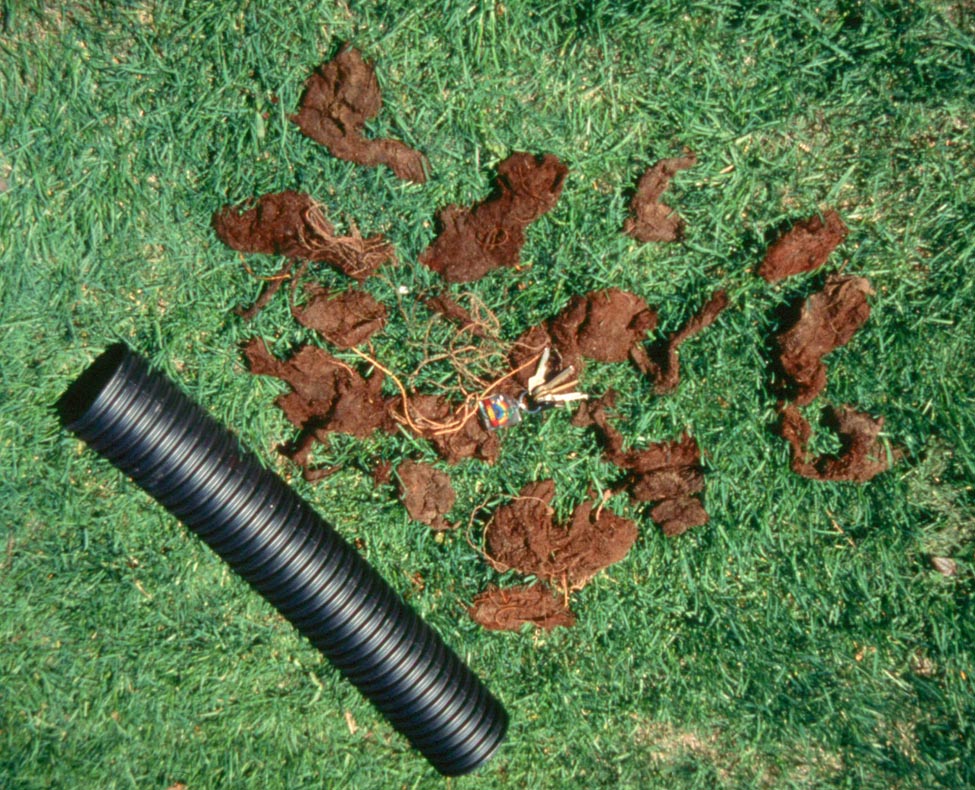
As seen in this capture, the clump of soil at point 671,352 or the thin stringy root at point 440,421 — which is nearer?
the clump of soil at point 671,352

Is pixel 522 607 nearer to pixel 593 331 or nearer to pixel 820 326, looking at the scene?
pixel 593 331

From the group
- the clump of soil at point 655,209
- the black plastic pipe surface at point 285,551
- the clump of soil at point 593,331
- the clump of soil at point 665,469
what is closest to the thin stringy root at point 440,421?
the clump of soil at point 593,331

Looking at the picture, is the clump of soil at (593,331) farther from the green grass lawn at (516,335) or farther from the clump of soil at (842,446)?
the clump of soil at (842,446)

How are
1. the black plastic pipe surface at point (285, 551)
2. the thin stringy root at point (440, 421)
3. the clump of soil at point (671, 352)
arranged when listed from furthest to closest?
the thin stringy root at point (440, 421)
the clump of soil at point (671, 352)
the black plastic pipe surface at point (285, 551)

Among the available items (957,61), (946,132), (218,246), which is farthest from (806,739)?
(218,246)

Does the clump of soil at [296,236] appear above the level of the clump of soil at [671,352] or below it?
above

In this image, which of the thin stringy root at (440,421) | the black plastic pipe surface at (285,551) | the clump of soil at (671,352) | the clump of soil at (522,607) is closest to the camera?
the black plastic pipe surface at (285,551)

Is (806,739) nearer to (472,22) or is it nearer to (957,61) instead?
(957,61)
